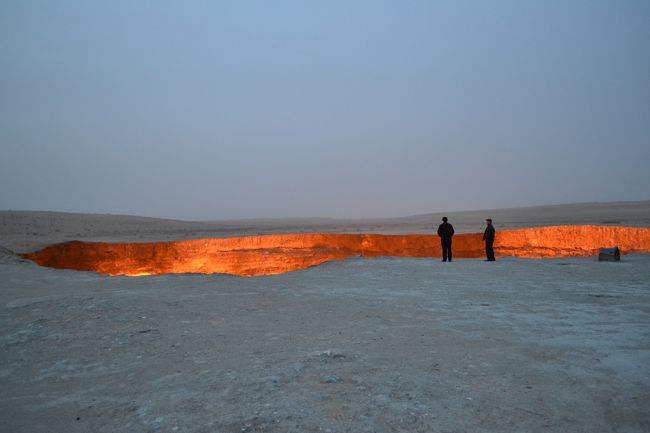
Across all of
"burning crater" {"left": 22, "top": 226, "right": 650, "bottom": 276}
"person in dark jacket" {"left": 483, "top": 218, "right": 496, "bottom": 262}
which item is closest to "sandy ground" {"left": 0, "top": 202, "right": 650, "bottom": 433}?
"person in dark jacket" {"left": 483, "top": 218, "right": 496, "bottom": 262}

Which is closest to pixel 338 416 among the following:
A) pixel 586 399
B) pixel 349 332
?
pixel 586 399

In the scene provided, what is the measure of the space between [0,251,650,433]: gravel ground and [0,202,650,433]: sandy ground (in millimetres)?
18

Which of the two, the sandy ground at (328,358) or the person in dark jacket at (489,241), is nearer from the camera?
the sandy ground at (328,358)

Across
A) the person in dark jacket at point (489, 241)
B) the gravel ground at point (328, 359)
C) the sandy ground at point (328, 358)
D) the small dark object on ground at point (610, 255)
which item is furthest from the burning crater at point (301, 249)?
the gravel ground at point (328, 359)

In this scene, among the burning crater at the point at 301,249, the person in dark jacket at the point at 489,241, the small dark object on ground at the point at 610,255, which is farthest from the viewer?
the burning crater at the point at 301,249

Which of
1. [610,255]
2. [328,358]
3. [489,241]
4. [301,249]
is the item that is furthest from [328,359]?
[301,249]

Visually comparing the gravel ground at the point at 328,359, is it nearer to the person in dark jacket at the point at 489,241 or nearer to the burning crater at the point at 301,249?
the person in dark jacket at the point at 489,241

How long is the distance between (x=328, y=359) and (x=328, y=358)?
0.08ft

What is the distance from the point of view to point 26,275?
32.1ft

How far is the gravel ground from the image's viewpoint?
3072mm

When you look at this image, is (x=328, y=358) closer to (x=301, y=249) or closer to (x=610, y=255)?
(x=610, y=255)

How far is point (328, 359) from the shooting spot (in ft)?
13.6

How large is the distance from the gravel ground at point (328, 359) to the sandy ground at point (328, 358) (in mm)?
18

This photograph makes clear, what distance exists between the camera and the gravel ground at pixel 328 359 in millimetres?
3072
